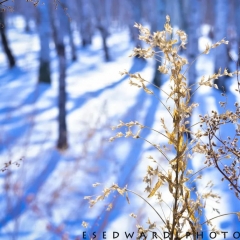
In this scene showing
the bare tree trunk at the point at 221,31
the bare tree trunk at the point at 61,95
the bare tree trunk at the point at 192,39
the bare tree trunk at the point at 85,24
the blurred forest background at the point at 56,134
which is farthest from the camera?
the bare tree trunk at the point at 85,24

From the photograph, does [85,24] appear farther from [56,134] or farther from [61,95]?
[61,95]

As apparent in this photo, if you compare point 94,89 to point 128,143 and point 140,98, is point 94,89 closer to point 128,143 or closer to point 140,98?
point 140,98

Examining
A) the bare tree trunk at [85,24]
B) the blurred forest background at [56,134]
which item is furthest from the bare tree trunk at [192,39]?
the bare tree trunk at [85,24]

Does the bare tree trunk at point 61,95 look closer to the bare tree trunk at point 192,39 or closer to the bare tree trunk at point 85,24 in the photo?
the bare tree trunk at point 192,39

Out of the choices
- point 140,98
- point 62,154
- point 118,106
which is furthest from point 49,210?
point 140,98

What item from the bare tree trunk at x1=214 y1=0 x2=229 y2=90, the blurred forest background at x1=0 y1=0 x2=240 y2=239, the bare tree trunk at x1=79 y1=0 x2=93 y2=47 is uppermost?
the bare tree trunk at x1=79 y1=0 x2=93 y2=47

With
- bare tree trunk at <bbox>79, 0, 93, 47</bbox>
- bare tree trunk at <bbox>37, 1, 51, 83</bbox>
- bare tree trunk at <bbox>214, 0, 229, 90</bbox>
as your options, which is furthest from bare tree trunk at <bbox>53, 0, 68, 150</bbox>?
bare tree trunk at <bbox>79, 0, 93, 47</bbox>

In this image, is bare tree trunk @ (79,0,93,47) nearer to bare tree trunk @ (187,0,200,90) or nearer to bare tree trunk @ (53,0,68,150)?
bare tree trunk @ (187,0,200,90)

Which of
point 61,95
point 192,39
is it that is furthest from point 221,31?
point 61,95

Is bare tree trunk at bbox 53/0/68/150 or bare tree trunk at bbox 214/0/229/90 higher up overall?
bare tree trunk at bbox 214/0/229/90

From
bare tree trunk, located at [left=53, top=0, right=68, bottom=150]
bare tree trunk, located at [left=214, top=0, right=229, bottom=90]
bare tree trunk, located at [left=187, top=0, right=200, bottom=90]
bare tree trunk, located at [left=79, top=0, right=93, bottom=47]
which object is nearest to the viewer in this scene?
bare tree trunk, located at [left=53, top=0, right=68, bottom=150]

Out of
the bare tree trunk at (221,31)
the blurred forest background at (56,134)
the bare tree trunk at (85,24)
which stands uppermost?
the bare tree trunk at (85,24)

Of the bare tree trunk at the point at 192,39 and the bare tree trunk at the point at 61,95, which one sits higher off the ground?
the bare tree trunk at the point at 192,39

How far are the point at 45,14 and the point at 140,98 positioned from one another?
3.75 metres
